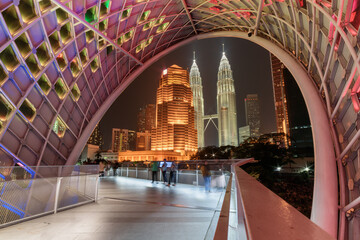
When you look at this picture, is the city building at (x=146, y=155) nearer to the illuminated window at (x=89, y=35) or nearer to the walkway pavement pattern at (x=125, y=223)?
the illuminated window at (x=89, y=35)

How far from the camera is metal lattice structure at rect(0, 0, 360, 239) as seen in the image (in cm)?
1379

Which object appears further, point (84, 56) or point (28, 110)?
point (84, 56)

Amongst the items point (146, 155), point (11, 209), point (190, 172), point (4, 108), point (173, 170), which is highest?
point (4, 108)

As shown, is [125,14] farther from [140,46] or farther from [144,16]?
[140,46]

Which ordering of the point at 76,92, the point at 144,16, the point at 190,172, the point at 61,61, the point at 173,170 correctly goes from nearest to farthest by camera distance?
the point at 190,172 < the point at 173,170 < the point at 61,61 < the point at 76,92 < the point at 144,16

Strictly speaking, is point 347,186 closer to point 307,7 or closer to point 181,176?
point 181,176

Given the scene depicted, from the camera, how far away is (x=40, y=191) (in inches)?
316

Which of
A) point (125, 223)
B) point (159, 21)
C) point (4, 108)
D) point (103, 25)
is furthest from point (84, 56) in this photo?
point (125, 223)

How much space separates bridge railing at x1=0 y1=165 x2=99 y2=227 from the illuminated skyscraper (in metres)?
152

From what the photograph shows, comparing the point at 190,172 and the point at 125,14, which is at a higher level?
the point at 125,14

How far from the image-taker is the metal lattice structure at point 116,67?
13.8 metres

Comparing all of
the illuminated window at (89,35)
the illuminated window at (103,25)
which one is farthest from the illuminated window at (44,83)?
the illuminated window at (103,25)

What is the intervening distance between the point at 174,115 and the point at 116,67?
5517 inches

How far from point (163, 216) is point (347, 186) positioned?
14.3 meters
